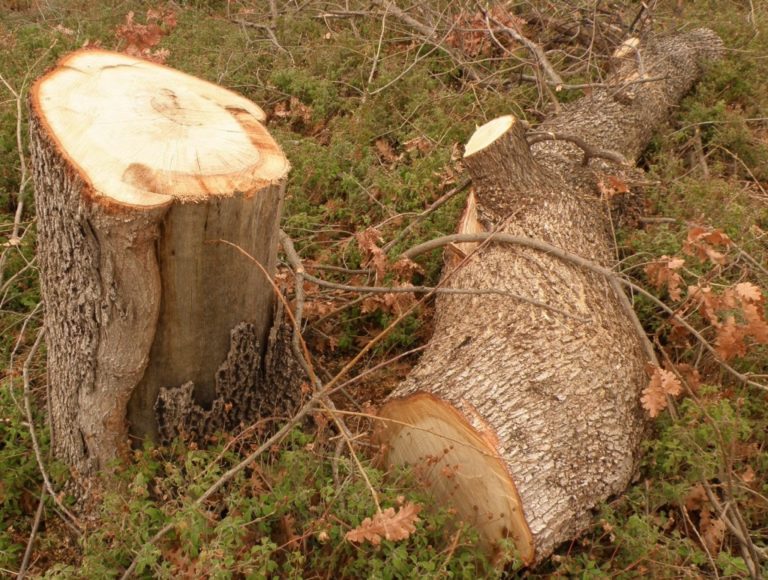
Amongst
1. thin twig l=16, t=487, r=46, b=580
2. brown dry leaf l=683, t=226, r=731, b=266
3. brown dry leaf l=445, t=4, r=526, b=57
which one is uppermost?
brown dry leaf l=445, t=4, r=526, b=57

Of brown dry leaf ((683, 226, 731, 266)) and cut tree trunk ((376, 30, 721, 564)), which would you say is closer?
cut tree trunk ((376, 30, 721, 564))

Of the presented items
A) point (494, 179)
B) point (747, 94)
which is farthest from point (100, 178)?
point (747, 94)

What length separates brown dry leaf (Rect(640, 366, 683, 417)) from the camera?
2795 mm

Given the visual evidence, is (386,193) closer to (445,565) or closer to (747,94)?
(445,565)

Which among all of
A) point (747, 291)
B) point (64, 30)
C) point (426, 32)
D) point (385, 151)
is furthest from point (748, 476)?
point (64, 30)

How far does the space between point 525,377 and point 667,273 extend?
3.67 ft

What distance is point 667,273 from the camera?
11.1ft

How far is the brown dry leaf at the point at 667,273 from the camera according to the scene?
3266mm

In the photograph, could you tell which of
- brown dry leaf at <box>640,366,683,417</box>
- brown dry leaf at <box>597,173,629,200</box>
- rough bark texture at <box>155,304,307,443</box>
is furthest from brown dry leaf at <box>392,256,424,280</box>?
brown dry leaf at <box>640,366,683,417</box>

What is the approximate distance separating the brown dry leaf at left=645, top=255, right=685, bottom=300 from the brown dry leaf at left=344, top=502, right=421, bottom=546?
5.86ft

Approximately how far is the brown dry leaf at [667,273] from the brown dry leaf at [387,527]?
1.79 metres

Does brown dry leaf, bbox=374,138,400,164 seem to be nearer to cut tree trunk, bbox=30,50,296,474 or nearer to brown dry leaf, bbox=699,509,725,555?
cut tree trunk, bbox=30,50,296,474

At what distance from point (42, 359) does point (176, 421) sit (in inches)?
46.0

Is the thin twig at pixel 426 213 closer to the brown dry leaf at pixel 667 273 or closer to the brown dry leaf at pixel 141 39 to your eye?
the brown dry leaf at pixel 667 273
